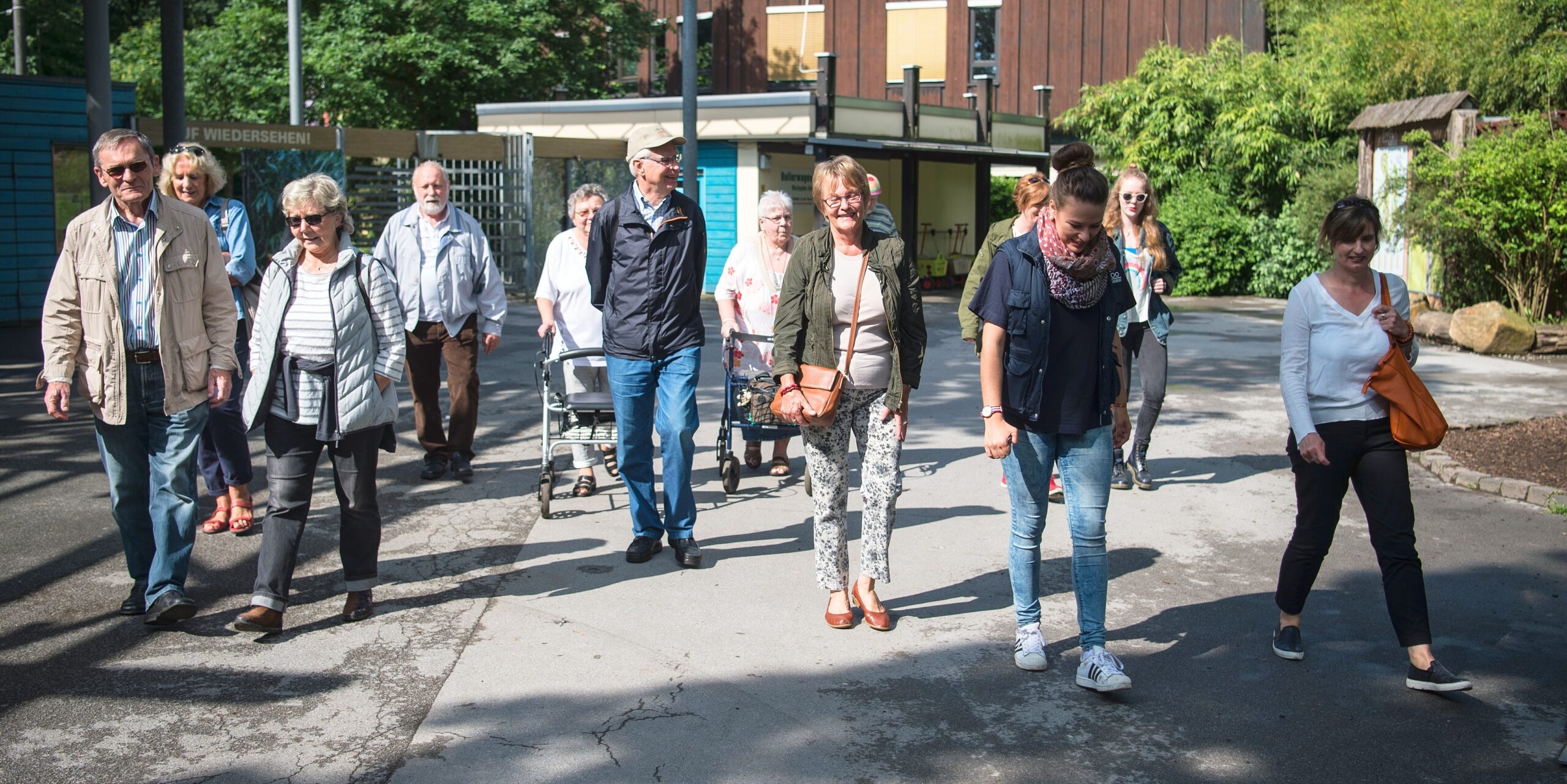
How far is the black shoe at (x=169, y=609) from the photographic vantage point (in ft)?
17.6

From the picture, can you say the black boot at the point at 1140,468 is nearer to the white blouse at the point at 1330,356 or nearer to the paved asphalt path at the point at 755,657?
the paved asphalt path at the point at 755,657

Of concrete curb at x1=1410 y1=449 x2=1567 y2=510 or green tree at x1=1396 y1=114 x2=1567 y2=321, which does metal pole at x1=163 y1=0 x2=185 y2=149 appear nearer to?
concrete curb at x1=1410 y1=449 x2=1567 y2=510

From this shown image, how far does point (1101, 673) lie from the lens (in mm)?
4734

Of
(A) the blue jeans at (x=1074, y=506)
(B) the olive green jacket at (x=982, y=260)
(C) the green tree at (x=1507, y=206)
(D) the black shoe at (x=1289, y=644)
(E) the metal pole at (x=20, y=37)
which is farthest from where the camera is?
(E) the metal pole at (x=20, y=37)

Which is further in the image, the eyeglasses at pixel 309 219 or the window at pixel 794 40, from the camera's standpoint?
the window at pixel 794 40

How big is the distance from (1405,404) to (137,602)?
5015 mm

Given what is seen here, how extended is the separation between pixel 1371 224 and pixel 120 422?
4830 mm

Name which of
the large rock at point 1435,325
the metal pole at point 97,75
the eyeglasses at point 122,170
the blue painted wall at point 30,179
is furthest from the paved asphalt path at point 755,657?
the blue painted wall at point 30,179

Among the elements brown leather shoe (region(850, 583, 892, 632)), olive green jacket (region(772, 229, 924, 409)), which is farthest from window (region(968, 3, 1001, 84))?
brown leather shoe (region(850, 583, 892, 632))

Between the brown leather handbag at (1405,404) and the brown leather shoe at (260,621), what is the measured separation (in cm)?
419

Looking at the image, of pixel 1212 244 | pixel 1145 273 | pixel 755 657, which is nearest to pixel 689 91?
pixel 1145 273

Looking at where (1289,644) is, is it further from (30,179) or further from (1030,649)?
(30,179)

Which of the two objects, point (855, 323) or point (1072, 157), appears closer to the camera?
point (855, 323)

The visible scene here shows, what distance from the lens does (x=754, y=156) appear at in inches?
909
